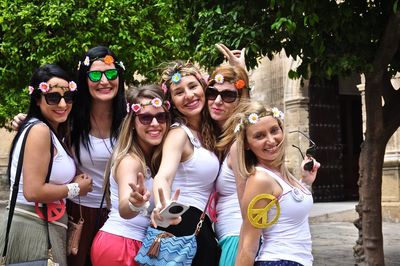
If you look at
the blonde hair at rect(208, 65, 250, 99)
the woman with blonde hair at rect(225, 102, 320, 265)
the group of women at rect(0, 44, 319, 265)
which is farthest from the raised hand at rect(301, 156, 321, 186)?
the blonde hair at rect(208, 65, 250, 99)

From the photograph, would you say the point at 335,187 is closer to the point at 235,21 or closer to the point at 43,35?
the point at 43,35

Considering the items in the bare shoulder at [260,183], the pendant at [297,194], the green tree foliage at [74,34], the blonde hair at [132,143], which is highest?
the green tree foliage at [74,34]

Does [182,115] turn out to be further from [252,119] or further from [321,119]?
[321,119]

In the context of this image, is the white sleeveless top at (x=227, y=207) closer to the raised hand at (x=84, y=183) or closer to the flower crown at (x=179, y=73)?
the flower crown at (x=179, y=73)

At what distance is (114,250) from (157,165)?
1.69ft

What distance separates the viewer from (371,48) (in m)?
6.21

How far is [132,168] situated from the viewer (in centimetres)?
318

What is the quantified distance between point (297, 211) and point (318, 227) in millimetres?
10008

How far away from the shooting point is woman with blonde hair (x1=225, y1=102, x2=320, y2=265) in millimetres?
2951

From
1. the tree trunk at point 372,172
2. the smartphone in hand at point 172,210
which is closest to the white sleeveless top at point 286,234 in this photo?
the smartphone in hand at point 172,210

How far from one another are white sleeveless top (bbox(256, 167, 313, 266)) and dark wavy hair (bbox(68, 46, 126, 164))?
1172mm

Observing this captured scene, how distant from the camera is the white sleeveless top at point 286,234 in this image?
2.98 meters

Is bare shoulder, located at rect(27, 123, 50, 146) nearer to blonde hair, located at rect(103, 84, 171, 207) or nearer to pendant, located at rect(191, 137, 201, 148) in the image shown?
blonde hair, located at rect(103, 84, 171, 207)

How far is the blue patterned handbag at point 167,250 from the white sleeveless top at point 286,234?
13.8 inches
